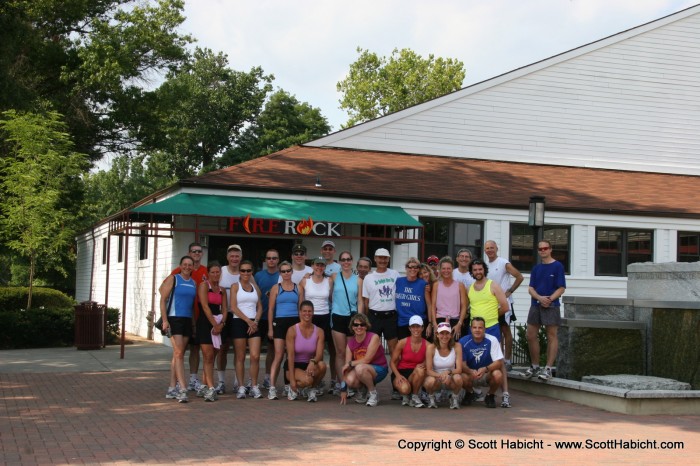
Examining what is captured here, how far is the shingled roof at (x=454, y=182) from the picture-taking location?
19062 mm

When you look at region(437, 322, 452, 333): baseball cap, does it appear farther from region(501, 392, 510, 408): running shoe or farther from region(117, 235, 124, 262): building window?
region(117, 235, 124, 262): building window

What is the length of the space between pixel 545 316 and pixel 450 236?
8.91 metres

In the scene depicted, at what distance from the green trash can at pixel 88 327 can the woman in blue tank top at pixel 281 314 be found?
25.4 ft

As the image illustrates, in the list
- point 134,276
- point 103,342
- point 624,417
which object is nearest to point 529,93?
point 134,276

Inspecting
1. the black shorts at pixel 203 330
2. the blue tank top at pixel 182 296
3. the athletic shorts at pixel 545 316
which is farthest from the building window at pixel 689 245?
the blue tank top at pixel 182 296

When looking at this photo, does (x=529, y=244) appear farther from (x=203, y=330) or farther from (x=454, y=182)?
(x=203, y=330)

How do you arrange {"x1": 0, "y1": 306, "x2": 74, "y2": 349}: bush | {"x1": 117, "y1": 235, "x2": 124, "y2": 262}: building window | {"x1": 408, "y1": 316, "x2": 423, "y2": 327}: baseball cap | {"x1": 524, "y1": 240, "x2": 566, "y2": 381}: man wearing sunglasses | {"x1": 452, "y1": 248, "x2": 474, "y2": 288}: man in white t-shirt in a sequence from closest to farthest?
{"x1": 408, "y1": 316, "x2": 423, "y2": 327}: baseball cap
{"x1": 524, "y1": 240, "x2": 566, "y2": 381}: man wearing sunglasses
{"x1": 452, "y1": 248, "x2": 474, "y2": 288}: man in white t-shirt
{"x1": 0, "y1": 306, "x2": 74, "y2": 349}: bush
{"x1": 117, "y1": 235, "x2": 124, "y2": 262}: building window

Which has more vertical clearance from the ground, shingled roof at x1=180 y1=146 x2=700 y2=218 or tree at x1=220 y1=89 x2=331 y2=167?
tree at x1=220 y1=89 x2=331 y2=167

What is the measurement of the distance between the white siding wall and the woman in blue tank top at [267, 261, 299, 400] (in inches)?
499

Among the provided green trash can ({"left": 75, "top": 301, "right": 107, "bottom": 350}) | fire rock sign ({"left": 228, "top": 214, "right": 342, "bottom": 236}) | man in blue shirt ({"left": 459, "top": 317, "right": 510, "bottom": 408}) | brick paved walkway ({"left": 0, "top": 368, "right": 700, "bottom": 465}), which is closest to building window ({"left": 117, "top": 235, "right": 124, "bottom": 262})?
green trash can ({"left": 75, "top": 301, "right": 107, "bottom": 350})

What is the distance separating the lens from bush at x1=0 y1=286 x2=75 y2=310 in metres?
22.8

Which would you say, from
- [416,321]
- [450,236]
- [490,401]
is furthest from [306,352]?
[450,236]

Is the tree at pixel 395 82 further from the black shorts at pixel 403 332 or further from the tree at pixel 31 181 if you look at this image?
the black shorts at pixel 403 332

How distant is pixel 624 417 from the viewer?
32.9 feet
